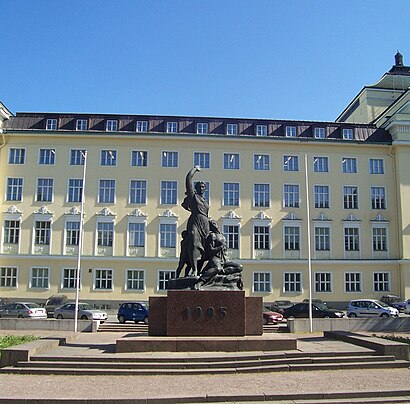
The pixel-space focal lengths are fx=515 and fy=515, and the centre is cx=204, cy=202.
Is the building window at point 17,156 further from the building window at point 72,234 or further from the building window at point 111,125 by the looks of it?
the building window at point 111,125

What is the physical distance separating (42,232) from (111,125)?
11.2 m

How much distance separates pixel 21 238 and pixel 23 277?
3.30 m

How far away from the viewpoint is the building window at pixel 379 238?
149ft

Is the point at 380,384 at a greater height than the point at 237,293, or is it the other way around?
the point at 237,293

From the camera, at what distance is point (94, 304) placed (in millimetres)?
42438

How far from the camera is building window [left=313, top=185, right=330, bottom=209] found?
4566 cm

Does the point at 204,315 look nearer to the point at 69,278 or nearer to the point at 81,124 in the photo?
the point at 69,278

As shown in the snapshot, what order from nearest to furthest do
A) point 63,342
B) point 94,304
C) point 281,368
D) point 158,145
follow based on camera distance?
point 281,368
point 63,342
point 94,304
point 158,145

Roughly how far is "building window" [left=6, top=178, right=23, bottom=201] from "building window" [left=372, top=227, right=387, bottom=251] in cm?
3100

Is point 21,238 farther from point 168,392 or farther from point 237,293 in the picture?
point 168,392

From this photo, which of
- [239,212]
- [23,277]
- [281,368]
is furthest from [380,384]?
[23,277]

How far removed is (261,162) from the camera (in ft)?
151

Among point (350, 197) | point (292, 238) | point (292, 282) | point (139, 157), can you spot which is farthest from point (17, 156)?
point (350, 197)

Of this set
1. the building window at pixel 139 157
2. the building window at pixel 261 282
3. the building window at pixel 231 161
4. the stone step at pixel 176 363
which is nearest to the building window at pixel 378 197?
the building window at pixel 261 282
